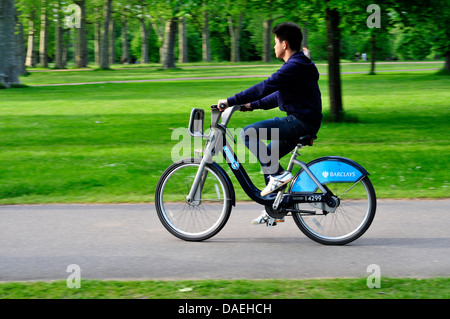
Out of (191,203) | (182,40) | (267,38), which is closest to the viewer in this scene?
(191,203)

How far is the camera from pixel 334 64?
14.2 m

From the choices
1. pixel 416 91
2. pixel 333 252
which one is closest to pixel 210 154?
pixel 333 252

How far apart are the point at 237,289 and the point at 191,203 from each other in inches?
61.8

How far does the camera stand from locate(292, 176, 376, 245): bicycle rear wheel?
5.22 metres

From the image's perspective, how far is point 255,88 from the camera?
5.02 m

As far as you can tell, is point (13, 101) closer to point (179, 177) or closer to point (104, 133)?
point (104, 133)

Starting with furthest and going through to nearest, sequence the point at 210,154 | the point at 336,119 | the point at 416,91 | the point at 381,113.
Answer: the point at 416,91
the point at 381,113
the point at 336,119
the point at 210,154

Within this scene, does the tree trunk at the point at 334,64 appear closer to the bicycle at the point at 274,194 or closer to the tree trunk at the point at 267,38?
the bicycle at the point at 274,194

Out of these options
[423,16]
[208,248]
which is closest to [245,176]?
[208,248]

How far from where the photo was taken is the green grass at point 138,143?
7.95 meters

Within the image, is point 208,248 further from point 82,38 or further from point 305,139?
point 82,38

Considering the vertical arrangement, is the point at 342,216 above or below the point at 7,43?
below

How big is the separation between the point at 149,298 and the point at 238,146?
6.79ft

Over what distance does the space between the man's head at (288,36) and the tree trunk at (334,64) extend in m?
8.91
